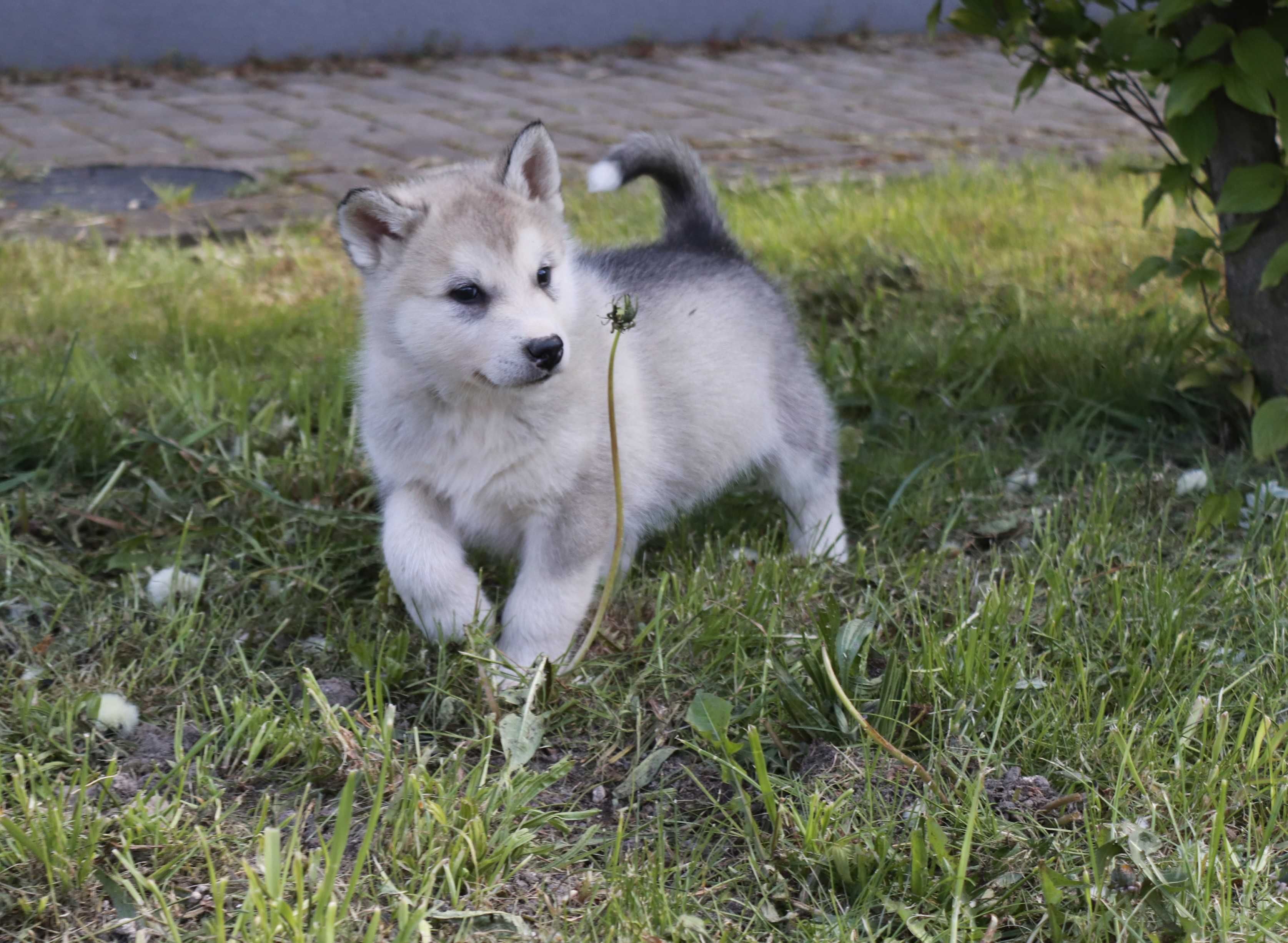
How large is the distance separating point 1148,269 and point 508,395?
1.88 meters

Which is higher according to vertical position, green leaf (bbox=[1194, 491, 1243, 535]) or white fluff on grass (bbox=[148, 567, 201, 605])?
green leaf (bbox=[1194, 491, 1243, 535])

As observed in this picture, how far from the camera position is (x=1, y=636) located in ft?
8.87

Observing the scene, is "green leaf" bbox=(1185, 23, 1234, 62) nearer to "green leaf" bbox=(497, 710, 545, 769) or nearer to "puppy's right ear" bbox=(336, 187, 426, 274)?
"puppy's right ear" bbox=(336, 187, 426, 274)

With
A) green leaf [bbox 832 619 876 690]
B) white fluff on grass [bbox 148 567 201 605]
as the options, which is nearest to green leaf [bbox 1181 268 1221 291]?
green leaf [bbox 832 619 876 690]

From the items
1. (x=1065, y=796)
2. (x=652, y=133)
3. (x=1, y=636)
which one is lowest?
(x=1, y=636)

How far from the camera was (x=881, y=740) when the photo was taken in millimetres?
2164

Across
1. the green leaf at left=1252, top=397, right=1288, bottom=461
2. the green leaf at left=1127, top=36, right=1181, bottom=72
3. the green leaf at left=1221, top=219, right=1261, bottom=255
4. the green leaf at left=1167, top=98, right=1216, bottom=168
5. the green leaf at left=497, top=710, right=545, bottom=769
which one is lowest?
the green leaf at left=497, top=710, right=545, bottom=769

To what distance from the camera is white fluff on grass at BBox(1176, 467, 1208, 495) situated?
3.37 m

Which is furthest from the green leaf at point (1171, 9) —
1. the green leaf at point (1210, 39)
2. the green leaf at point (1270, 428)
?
the green leaf at point (1270, 428)

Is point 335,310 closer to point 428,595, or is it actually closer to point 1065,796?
point 428,595

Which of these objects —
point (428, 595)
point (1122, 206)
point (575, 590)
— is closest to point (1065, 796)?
point (575, 590)

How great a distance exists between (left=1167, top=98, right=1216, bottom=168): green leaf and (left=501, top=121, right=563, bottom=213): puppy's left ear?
5.04ft

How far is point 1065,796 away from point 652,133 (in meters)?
2.07

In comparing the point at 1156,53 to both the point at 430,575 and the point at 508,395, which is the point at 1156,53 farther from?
the point at 430,575
